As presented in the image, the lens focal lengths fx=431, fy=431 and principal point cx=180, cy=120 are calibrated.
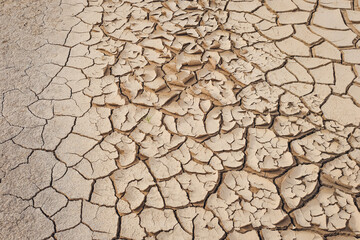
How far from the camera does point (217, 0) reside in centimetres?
365

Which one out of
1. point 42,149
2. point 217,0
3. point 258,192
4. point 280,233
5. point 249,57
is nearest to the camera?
point 280,233

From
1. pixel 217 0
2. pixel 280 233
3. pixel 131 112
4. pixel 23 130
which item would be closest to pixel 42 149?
pixel 23 130

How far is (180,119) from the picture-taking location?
2.72 m

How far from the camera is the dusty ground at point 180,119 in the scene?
2229 mm

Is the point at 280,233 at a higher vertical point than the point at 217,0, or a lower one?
lower

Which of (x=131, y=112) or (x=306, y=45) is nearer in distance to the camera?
(x=131, y=112)

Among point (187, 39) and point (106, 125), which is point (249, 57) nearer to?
point (187, 39)

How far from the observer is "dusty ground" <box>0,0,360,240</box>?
7.31 feet

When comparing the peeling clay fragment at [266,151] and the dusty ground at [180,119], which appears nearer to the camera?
the dusty ground at [180,119]

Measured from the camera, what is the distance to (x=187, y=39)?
3.28 metres

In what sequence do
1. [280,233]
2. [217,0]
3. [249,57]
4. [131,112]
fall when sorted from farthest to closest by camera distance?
1. [217,0]
2. [249,57]
3. [131,112]
4. [280,233]

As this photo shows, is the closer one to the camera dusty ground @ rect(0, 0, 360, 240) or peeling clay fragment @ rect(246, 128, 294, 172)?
dusty ground @ rect(0, 0, 360, 240)

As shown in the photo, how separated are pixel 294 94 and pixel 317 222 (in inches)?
38.5

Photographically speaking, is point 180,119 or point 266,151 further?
point 180,119
